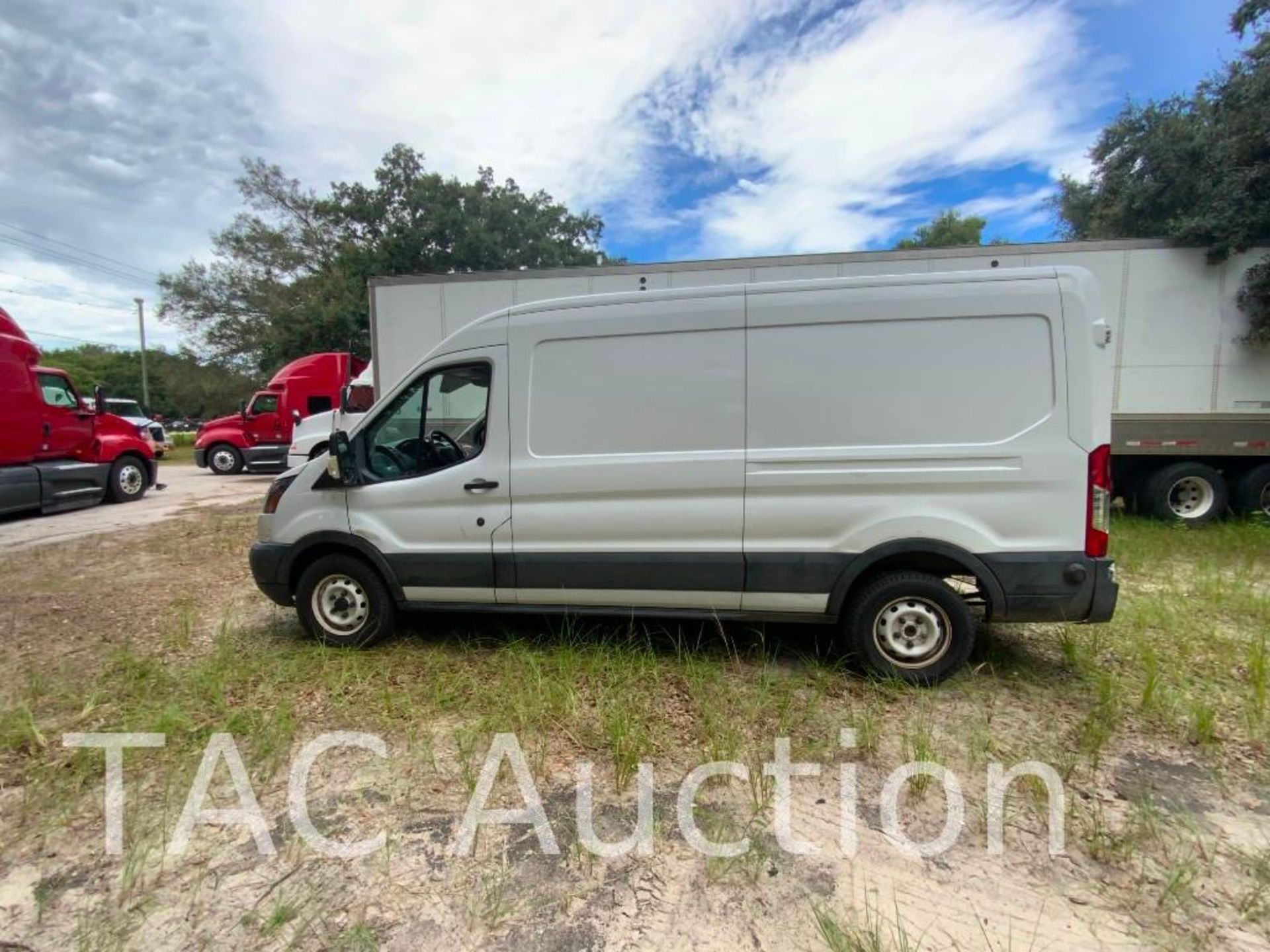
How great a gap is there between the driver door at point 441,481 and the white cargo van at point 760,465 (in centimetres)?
1

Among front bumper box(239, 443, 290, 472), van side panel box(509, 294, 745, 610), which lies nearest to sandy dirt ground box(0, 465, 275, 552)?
front bumper box(239, 443, 290, 472)

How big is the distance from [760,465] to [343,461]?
2.53 metres

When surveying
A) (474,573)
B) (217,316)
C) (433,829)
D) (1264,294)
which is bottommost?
(433,829)

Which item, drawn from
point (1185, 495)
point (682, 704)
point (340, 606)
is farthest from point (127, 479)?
point (1185, 495)

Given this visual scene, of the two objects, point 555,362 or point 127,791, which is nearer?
point 127,791

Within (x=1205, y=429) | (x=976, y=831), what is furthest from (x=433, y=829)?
(x=1205, y=429)

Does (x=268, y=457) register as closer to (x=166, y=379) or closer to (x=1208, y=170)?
(x=1208, y=170)

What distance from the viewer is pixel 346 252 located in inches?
957

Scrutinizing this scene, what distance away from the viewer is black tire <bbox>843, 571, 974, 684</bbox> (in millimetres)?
3119

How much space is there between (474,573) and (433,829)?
156 centimetres

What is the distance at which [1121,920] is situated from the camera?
1760 millimetres

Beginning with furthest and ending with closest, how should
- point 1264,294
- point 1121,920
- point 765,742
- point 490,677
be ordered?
point 1264,294
point 490,677
point 765,742
point 1121,920

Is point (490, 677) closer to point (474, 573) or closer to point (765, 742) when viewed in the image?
point (474, 573)

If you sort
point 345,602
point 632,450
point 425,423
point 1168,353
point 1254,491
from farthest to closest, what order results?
point 1254,491 < point 1168,353 < point 345,602 < point 425,423 < point 632,450
